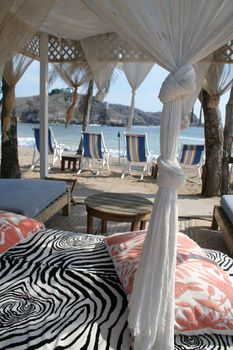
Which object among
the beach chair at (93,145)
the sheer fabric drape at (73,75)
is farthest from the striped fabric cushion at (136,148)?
the sheer fabric drape at (73,75)

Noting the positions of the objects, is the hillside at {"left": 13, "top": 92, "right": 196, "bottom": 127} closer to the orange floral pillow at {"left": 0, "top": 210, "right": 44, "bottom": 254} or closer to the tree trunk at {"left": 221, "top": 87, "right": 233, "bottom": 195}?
the tree trunk at {"left": 221, "top": 87, "right": 233, "bottom": 195}

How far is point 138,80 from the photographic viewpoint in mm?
5371

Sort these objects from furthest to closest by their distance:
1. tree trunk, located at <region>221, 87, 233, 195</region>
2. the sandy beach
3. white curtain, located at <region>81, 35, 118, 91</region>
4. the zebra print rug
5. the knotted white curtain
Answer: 1. tree trunk, located at <region>221, 87, 233, 195</region>
2. white curtain, located at <region>81, 35, 118, 91</region>
3. the knotted white curtain
4. the sandy beach
5. the zebra print rug

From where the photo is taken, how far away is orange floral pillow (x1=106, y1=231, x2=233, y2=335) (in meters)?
1.36

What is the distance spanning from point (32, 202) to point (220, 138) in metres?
3.73

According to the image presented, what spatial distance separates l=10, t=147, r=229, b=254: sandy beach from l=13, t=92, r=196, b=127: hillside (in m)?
23.5

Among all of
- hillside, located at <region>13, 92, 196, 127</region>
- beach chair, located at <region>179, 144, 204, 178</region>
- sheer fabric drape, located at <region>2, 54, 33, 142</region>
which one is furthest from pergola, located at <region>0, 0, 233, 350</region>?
hillside, located at <region>13, 92, 196, 127</region>

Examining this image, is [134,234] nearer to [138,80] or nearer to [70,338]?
[70,338]

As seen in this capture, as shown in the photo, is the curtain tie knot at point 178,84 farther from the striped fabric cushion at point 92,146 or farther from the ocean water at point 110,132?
the ocean water at point 110,132

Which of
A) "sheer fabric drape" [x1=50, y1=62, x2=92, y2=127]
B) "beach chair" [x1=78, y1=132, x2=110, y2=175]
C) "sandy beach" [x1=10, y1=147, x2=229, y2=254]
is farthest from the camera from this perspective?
"beach chair" [x1=78, y1=132, x2=110, y2=175]

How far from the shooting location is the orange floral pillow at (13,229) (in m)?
1.95

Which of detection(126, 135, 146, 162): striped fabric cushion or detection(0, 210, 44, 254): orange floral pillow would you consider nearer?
detection(0, 210, 44, 254): orange floral pillow

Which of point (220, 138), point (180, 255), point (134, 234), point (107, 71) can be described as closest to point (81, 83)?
point (107, 71)

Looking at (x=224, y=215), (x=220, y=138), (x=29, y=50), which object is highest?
(x=29, y=50)
